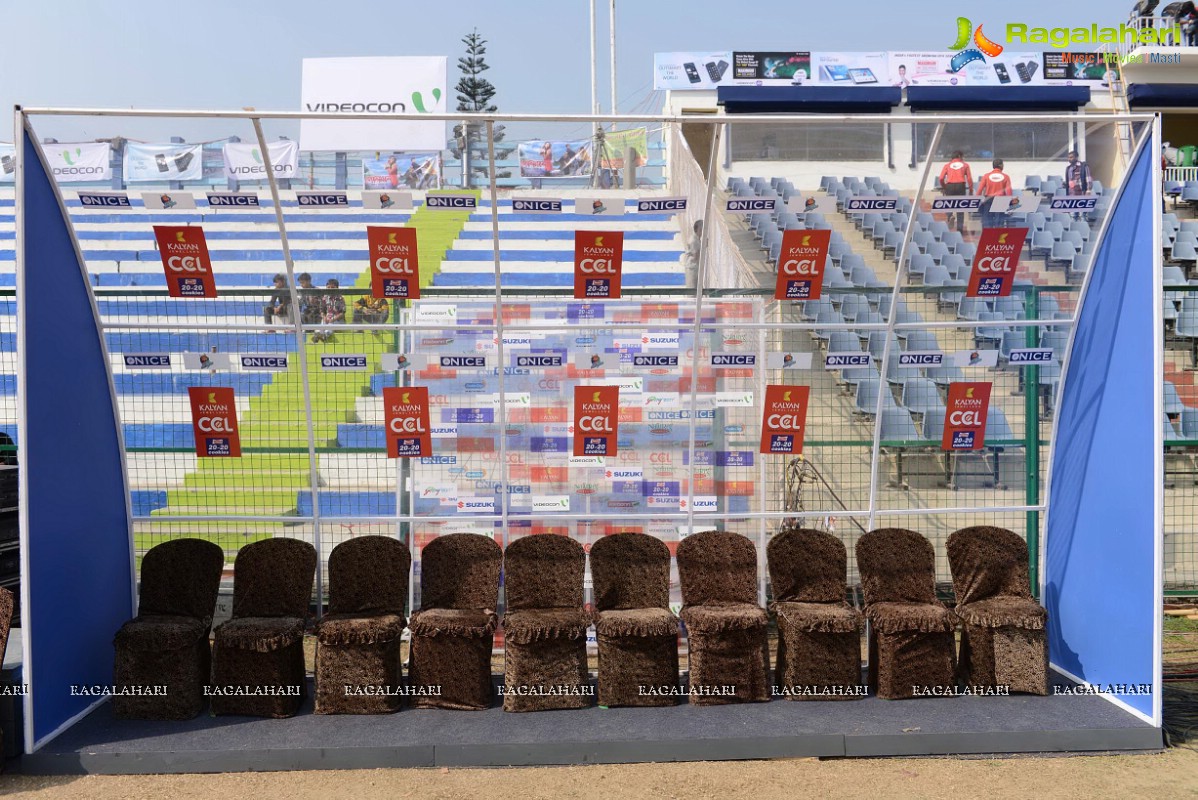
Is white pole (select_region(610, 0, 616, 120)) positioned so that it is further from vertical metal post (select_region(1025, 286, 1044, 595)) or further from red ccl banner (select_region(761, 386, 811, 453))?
red ccl banner (select_region(761, 386, 811, 453))

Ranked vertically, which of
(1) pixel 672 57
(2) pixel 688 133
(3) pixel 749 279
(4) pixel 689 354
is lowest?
(4) pixel 689 354

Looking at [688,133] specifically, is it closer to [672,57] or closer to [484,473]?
[672,57]

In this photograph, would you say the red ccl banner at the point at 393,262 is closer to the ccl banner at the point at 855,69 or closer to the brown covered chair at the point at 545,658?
the brown covered chair at the point at 545,658

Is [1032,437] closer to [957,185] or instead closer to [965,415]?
[965,415]

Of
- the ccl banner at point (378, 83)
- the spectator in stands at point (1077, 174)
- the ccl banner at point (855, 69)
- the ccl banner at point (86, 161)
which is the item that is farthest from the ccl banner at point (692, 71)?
the ccl banner at point (86, 161)

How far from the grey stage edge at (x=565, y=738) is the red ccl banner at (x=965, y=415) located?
1406 mm

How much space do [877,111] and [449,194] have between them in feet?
47.4

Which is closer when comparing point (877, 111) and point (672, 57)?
point (877, 111)

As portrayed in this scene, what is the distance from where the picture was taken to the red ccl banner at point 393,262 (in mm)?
4770

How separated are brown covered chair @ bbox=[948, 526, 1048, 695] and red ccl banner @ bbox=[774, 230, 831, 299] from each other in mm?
1508

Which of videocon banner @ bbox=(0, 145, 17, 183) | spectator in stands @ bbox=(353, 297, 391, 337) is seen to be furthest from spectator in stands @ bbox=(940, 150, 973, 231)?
videocon banner @ bbox=(0, 145, 17, 183)

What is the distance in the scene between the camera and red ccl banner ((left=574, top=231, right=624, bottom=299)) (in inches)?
188

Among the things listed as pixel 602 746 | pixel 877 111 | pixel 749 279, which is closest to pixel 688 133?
pixel 877 111

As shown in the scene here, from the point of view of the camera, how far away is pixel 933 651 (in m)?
4.76
